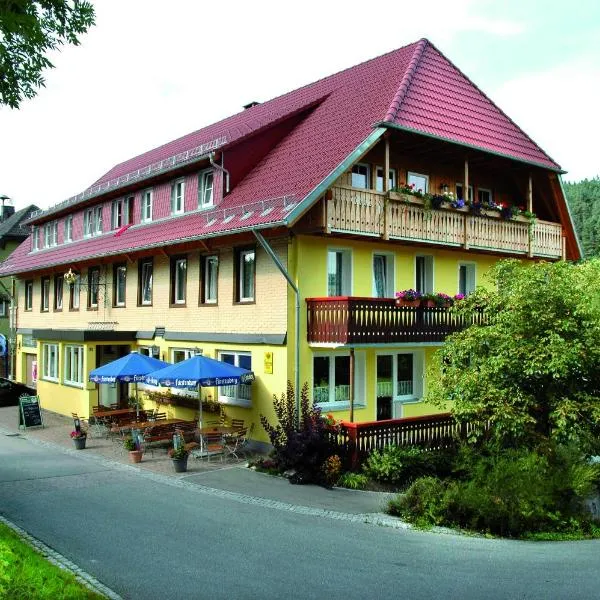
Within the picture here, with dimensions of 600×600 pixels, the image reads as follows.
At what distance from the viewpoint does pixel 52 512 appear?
11.7 metres

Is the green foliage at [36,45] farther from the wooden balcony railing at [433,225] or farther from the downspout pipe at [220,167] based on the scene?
the downspout pipe at [220,167]

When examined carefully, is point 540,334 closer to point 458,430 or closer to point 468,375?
point 468,375

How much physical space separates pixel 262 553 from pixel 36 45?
7.08 meters

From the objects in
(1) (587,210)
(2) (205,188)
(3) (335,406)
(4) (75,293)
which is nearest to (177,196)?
(2) (205,188)

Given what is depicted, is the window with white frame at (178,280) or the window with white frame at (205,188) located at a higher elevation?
the window with white frame at (205,188)

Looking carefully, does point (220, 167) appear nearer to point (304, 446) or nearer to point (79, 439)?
point (79, 439)

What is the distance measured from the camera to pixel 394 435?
15500 mm

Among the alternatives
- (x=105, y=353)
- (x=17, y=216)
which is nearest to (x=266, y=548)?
(x=105, y=353)

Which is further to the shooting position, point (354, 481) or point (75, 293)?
point (75, 293)

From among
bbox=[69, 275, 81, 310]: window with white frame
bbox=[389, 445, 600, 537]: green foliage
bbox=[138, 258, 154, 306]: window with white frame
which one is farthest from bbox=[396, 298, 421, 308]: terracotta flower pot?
bbox=[69, 275, 81, 310]: window with white frame

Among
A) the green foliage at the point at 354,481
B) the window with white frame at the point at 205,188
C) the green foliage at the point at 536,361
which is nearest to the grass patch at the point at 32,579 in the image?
the green foliage at the point at 354,481

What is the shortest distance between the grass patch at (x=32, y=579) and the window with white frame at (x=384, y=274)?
12.6m

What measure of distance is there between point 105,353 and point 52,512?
44.2 ft

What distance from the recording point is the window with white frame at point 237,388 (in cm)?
1798
